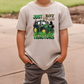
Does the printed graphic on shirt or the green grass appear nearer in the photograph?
the printed graphic on shirt

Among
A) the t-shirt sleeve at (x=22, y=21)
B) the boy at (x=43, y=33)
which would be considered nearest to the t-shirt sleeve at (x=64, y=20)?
the boy at (x=43, y=33)

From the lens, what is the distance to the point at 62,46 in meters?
1.54

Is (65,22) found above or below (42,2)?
below

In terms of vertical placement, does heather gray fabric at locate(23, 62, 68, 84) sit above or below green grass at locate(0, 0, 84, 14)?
below

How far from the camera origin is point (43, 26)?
1.49 metres

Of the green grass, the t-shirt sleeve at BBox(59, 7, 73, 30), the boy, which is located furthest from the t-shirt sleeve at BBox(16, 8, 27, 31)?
the green grass

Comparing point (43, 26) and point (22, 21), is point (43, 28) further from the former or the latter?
point (22, 21)

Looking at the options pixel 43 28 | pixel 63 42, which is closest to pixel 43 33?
pixel 43 28

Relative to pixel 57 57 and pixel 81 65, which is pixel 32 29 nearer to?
pixel 57 57

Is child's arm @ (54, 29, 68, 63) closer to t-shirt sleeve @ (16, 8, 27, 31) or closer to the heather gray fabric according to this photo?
the heather gray fabric

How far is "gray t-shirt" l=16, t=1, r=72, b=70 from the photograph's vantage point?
4.87 ft

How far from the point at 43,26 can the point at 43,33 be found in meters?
0.06

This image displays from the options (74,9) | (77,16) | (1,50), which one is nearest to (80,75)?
(1,50)

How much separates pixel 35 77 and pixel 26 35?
39 centimetres
